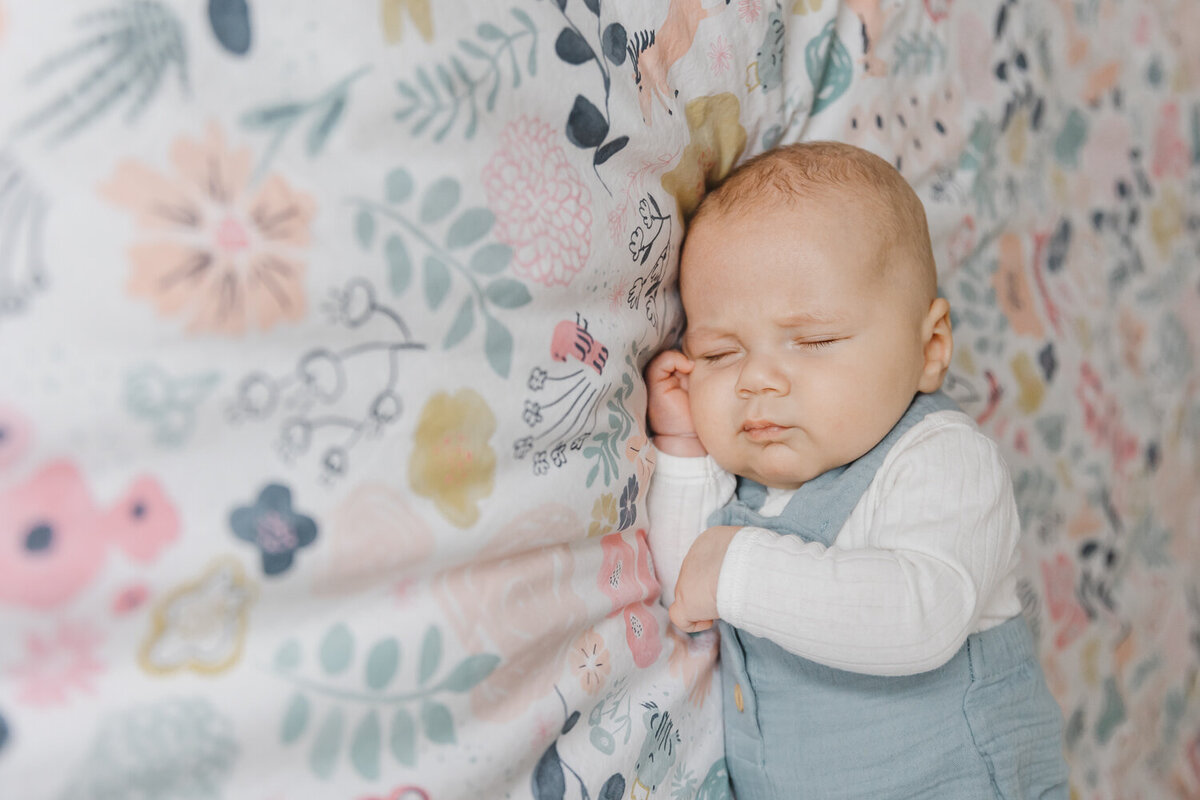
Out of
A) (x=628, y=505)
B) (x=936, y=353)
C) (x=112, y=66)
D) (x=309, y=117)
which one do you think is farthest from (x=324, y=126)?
(x=936, y=353)

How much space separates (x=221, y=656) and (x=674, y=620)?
19.2 inches

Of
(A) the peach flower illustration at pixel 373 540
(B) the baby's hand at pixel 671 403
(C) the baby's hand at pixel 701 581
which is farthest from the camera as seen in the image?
(B) the baby's hand at pixel 671 403

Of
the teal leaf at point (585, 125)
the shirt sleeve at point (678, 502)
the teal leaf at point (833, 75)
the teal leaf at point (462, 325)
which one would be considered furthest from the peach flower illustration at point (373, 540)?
the teal leaf at point (833, 75)

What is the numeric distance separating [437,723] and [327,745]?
0.08 meters

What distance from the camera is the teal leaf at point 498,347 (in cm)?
65

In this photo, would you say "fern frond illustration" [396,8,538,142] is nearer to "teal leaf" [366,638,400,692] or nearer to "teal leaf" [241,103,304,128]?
"teal leaf" [241,103,304,128]

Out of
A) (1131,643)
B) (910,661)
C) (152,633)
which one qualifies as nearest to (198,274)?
(152,633)

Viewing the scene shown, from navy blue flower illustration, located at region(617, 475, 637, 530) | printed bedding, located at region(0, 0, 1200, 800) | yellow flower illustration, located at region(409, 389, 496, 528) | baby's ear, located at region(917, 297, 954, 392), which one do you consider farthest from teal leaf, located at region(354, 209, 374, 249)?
baby's ear, located at region(917, 297, 954, 392)

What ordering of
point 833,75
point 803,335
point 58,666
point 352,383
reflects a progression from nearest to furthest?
point 58,666 < point 352,383 < point 803,335 < point 833,75

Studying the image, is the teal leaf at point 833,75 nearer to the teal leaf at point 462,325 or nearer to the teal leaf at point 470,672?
the teal leaf at point 462,325

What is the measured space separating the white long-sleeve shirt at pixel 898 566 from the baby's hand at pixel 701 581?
0.6 inches

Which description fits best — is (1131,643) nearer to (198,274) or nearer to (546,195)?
(546,195)

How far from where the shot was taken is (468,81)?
0.62 metres

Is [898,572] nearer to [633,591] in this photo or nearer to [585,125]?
[633,591]
